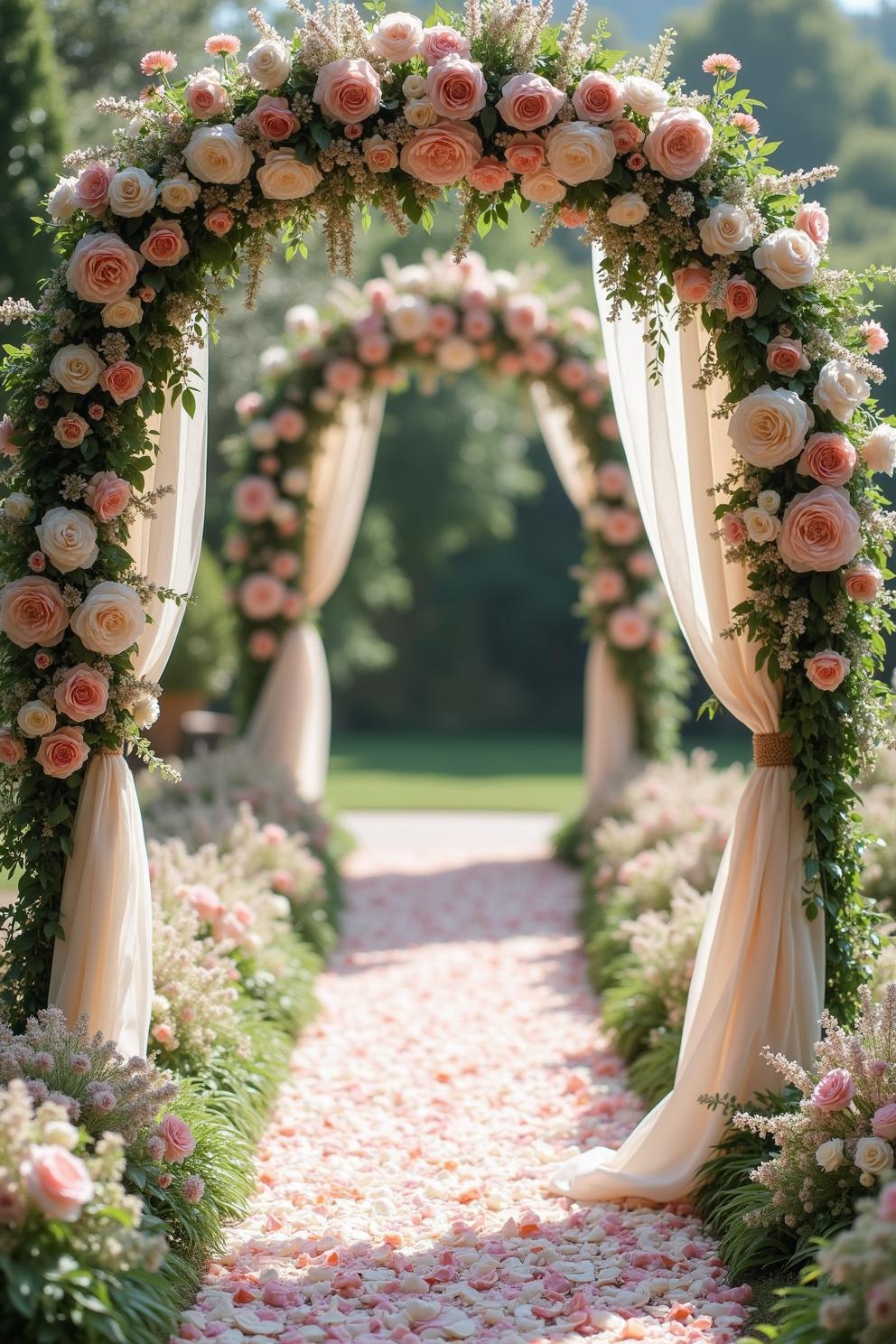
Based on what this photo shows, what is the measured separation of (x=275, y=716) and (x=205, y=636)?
153 inches

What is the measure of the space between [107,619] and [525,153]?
1.77 metres

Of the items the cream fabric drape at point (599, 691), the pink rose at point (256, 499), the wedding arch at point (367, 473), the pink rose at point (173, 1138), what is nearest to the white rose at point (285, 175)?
the pink rose at point (173, 1138)

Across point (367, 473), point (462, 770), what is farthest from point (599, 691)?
point (462, 770)

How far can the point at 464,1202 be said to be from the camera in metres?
4.11

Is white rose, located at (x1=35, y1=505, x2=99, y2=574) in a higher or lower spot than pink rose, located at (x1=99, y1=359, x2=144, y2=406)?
lower

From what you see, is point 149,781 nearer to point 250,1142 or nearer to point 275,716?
point 275,716

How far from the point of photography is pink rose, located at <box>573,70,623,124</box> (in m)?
3.76

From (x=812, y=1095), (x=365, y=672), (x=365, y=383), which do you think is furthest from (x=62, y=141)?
(x=365, y=672)

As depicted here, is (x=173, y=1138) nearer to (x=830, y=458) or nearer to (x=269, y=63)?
(x=830, y=458)

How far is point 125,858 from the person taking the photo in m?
3.92

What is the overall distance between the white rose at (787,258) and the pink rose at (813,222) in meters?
0.11

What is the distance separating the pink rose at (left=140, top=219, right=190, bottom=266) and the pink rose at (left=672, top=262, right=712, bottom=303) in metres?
1.45

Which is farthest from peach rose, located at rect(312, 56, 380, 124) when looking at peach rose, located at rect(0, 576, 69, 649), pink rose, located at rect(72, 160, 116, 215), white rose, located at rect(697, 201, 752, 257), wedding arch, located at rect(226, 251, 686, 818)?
wedding arch, located at rect(226, 251, 686, 818)

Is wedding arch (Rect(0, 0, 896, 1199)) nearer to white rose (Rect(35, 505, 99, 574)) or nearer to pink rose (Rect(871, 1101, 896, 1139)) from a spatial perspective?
white rose (Rect(35, 505, 99, 574))
